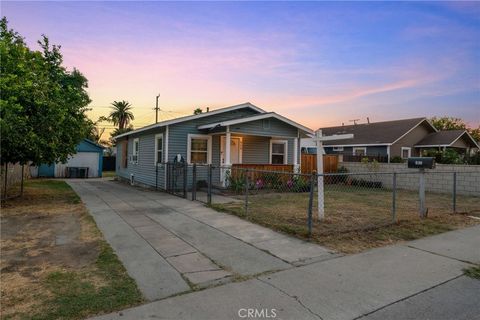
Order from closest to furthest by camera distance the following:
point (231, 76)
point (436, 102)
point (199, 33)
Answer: point (199, 33)
point (231, 76)
point (436, 102)

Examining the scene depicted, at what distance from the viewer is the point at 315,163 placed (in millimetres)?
19422

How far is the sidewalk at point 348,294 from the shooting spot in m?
3.19

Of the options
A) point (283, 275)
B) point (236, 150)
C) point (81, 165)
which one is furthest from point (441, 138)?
point (81, 165)

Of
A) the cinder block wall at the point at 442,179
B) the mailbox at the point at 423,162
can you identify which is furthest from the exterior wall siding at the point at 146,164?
the cinder block wall at the point at 442,179

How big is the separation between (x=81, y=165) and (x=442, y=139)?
29.0 m

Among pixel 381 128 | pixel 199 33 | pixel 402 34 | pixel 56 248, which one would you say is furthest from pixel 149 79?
pixel 381 128

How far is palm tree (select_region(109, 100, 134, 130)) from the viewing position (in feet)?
172

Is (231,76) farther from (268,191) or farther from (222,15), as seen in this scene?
(268,191)

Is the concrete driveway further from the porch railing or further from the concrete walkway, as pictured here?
the porch railing

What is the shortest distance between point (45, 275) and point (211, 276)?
6.91ft

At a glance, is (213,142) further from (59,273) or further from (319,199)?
(59,273)

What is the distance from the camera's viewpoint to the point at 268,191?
1334cm

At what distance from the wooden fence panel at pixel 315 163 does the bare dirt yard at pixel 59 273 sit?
1391 cm

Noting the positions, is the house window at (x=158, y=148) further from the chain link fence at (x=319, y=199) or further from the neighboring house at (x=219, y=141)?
the chain link fence at (x=319, y=199)
